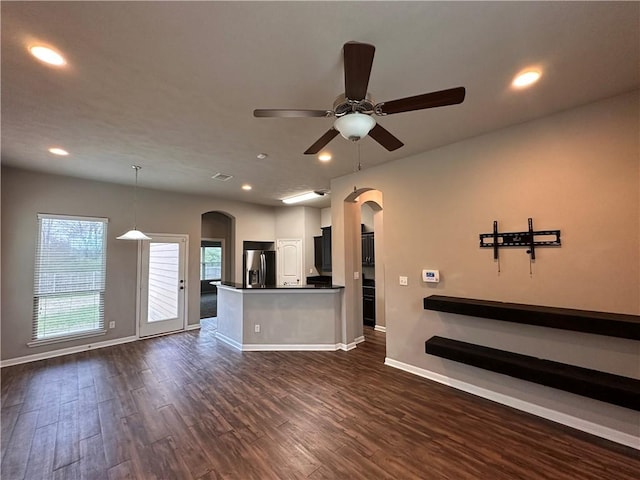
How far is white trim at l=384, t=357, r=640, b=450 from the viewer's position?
7.43ft

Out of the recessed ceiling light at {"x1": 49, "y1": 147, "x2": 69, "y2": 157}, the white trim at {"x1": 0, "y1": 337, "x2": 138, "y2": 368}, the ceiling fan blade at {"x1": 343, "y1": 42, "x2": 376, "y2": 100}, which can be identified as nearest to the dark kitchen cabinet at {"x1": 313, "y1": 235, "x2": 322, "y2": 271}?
the white trim at {"x1": 0, "y1": 337, "x2": 138, "y2": 368}

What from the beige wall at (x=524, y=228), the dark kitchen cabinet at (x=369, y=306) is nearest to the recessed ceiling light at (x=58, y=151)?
the beige wall at (x=524, y=228)

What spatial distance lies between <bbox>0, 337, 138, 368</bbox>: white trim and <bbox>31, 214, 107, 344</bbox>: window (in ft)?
0.68

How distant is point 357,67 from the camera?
1446 mm

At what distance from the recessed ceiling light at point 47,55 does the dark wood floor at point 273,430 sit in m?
2.96

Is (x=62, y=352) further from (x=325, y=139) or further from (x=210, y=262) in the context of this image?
(x=210, y=262)

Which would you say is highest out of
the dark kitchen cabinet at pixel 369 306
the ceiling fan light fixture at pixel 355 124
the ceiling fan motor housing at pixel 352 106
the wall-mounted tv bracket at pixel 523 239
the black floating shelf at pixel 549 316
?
the ceiling fan motor housing at pixel 352 106

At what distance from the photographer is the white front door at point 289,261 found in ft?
24.3

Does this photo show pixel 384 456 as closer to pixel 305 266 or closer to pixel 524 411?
pixel 524 411

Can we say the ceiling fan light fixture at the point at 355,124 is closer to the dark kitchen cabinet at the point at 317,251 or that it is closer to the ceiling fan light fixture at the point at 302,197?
the ceiling fan light fixture at the point at 302,197

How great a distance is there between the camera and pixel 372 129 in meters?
2.05

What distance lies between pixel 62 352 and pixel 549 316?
6.76 m

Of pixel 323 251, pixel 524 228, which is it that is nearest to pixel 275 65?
pixel 524 228

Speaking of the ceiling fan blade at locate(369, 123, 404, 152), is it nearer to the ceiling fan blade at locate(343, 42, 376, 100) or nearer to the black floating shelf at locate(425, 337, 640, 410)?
the ceiling fan blade at locate(343, 42, 376, 100)
